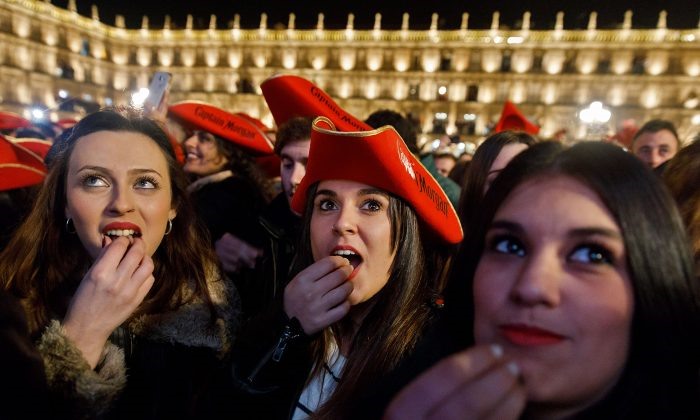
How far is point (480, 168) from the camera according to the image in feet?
10.4

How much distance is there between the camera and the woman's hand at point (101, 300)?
136cm

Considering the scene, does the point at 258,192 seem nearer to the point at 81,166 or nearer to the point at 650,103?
the point at 81,166

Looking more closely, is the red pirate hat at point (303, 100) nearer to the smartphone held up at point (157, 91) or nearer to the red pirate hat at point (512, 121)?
the smartphone held up at point (157, 91)

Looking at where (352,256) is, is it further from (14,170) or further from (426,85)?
(426,85)

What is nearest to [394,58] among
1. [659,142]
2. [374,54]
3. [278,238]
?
[374,54]

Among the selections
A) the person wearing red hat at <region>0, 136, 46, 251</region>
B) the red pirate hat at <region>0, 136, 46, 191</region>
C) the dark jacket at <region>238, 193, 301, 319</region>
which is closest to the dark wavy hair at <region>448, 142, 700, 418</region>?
the dark jacket at <region>238, 193, 301, 319</region>

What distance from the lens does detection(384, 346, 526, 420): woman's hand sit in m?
0.76

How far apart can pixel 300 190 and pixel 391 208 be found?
446 millimetres

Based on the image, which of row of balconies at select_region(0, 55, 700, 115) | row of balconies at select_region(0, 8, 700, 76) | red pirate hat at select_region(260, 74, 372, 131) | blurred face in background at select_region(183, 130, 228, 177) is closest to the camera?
red pirate hat at select_region(260, 74, 372, 131)

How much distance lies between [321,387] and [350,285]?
0.46 metres

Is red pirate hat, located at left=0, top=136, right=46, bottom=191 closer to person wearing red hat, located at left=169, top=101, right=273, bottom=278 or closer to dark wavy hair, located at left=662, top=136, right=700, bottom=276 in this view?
person wearing red hat, located at left=169, top=101, right=273, bottom=278

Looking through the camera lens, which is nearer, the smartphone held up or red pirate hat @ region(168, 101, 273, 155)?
the smartphone held up

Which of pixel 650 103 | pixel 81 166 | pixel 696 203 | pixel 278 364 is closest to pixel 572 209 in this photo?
pixel 278 364

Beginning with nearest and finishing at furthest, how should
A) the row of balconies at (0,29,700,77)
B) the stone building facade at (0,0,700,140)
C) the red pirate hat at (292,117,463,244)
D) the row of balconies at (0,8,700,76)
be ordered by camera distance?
the red pirate hat at (292,117,463,244) < the stone building facade at (0,0,700,140) < the row of balconies at (0,8,700,76) < the row of balconies at (0,29,700,77)
